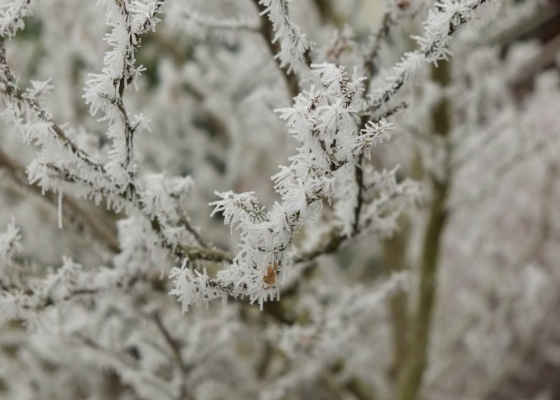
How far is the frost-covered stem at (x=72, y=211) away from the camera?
136cm

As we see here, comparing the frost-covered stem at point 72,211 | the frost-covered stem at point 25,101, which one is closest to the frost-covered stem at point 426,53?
the frost-covered stem at point 25,101

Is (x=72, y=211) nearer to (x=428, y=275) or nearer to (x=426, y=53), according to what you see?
(x=426, y=53)

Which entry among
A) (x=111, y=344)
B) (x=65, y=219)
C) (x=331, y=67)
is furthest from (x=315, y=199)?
(x=111, y=344)

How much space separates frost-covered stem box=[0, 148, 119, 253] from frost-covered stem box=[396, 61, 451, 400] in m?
1.25

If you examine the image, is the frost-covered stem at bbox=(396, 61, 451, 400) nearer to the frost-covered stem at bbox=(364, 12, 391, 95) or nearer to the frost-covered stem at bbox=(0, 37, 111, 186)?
the frost-covered stem at bbox=(364, 12, 391, 95)

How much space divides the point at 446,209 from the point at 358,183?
130 centimetres

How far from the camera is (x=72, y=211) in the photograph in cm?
149

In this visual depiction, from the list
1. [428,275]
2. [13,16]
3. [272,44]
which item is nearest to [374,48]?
[272,44]

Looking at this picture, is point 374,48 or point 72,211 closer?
point 374,48

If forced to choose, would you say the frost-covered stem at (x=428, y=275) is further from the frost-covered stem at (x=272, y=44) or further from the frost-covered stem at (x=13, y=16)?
the frost-covered stem at (x=13, y=16)

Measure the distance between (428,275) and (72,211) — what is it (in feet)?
4.49

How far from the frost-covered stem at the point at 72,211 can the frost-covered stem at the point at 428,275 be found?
1.25 meters

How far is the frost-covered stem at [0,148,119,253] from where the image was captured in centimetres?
136

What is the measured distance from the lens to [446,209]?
222 cm
